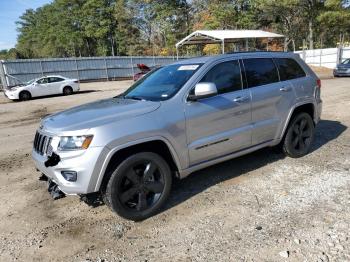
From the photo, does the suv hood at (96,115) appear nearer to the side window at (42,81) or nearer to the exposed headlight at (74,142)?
the exposed headlight at (74,142)

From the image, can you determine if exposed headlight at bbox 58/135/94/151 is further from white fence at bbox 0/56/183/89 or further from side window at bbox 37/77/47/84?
white fence at bbox 0/56/183/89

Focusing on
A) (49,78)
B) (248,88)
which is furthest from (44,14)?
(248,88)

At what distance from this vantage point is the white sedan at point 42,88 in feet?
67.8

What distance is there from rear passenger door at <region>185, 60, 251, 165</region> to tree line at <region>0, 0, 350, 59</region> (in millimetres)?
37459

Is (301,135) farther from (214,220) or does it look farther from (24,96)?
(24,96)

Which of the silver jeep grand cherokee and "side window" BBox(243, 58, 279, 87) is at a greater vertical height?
"side window" BBox(243, 58, 279, 87)

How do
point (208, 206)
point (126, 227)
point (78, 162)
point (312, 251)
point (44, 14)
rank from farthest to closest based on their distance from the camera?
1. point (44, 14)
2. point (208, 206)
3. point (126, 227)
4. point (78, 162)
5. point (312, 251)

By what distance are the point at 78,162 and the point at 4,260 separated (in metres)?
1.18

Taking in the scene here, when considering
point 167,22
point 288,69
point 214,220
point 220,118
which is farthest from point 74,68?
point 214,220

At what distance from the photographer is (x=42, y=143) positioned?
4117mm

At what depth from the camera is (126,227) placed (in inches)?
156

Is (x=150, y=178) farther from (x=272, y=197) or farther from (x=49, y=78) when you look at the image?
(x=49, y=78)

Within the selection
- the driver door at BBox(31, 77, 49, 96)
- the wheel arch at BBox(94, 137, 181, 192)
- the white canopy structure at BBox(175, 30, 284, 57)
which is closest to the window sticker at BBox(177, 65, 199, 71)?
the wheel arch at BBox(94, 137, 181, 192)

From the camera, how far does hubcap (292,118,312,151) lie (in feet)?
19.1
